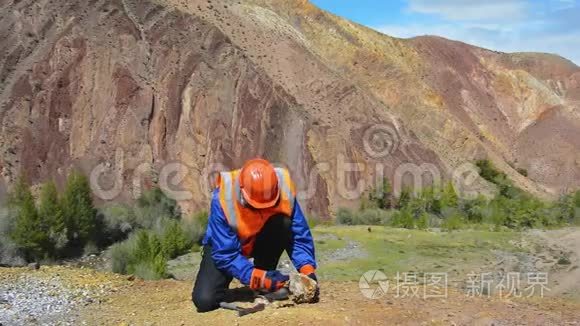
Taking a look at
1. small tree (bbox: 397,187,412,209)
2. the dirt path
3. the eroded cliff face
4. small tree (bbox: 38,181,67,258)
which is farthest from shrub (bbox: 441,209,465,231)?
the dirt path

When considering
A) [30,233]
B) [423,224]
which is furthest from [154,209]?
[423,224]

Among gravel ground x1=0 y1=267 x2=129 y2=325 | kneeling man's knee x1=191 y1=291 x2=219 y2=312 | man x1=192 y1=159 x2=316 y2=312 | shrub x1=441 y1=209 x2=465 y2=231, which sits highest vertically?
man x1=192 y1=159 x2=316 y2=312

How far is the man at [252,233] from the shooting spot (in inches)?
211

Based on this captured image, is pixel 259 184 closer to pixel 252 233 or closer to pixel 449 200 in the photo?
pixel 252 233

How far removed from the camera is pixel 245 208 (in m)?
5.43

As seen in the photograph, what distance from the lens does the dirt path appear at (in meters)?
5.54

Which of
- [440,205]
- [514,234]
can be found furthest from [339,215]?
[514,234]

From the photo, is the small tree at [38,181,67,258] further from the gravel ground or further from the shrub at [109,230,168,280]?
the gravel ground

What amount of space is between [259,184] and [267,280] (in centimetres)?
90

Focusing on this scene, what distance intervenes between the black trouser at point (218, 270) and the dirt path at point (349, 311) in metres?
0.13

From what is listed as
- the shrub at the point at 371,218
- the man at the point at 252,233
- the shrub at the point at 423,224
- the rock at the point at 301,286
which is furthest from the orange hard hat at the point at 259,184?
the shrub at the point at 371,218

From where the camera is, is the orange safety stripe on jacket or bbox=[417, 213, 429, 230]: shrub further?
bbox=[417, 213, 429, 230]: shrub

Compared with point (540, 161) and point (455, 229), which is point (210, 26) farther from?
point (540, 161)

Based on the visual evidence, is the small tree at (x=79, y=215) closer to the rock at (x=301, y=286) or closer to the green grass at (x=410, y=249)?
the green grass at (x=410, y=249)
